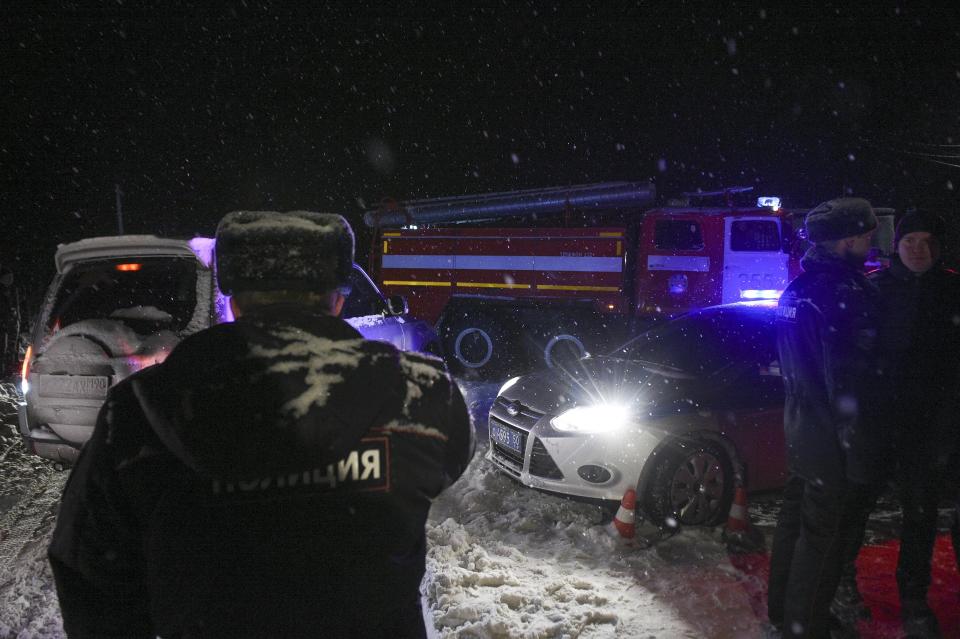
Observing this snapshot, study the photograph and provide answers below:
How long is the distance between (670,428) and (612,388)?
0.59m

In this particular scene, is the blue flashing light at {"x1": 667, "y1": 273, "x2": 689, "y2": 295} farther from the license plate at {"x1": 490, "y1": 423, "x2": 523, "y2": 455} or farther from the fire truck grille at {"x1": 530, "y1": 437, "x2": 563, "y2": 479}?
the fire truck grille at {"x1": 530, "y1": 437, "x2": 563, "y2": 479}

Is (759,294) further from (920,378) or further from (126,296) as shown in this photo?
(126,296)

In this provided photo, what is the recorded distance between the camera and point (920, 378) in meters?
2.87

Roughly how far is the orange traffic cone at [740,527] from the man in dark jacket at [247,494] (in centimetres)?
346

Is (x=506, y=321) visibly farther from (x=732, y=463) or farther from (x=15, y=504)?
(x=15, y=504)

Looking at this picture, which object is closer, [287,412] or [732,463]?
[287,412]

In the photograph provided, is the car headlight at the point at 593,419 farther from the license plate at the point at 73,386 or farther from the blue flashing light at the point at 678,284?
the blue flashing light at the point at 678,284

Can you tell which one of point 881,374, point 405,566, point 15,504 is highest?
point 881,374

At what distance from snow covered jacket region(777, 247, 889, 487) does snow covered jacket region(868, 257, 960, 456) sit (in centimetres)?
59

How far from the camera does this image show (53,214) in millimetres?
26641

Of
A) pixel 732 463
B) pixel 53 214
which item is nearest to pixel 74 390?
pixel 732 463

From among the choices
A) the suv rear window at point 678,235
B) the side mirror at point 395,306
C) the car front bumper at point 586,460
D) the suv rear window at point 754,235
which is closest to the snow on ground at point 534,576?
the car front bumper at point 586,460

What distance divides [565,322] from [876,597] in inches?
257

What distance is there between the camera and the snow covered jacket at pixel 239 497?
103 cm
